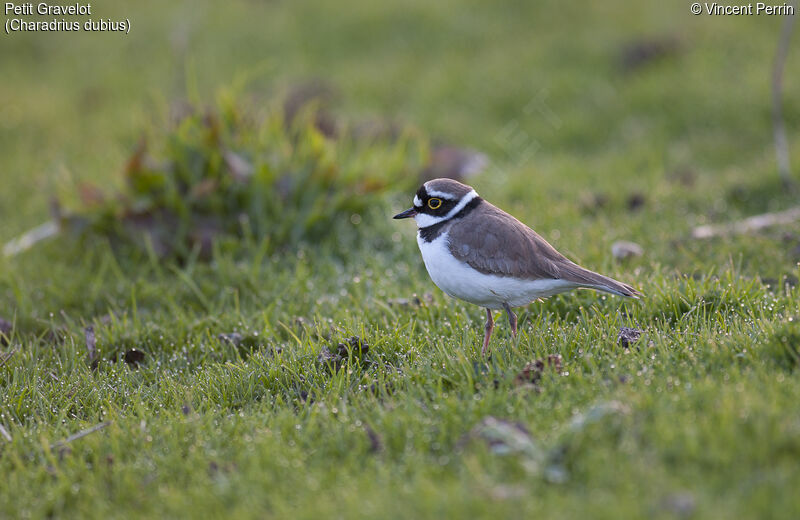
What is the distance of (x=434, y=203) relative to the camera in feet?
17.2

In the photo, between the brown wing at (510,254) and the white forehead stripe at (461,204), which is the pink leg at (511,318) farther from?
the white forehead stripe at (461,204)

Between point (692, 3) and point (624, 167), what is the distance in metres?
5.08

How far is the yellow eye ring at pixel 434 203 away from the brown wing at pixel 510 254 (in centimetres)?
21

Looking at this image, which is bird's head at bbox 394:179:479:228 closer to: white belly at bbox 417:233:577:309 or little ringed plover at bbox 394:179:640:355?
little ringed plover at bbox 394:179:640:355

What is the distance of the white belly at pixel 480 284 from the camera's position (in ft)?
15.7

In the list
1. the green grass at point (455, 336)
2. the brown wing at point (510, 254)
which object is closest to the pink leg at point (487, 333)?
the green grass at point (455, 336)

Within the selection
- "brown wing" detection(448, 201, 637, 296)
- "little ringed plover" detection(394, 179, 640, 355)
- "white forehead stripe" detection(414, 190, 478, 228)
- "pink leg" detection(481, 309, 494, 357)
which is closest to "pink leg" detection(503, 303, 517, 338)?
"little ringed plover" detection(394, 179, 640, 355)

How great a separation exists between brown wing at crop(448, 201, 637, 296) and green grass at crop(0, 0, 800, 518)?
1.20ft

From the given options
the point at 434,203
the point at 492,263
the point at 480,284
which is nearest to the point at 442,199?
the point at 434,203

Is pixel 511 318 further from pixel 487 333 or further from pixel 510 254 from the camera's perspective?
pixel 510 254

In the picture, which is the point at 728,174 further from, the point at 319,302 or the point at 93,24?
the point at 93,24

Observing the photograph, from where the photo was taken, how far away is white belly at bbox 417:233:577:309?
4.77 m

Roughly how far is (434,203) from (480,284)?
0.78 meters

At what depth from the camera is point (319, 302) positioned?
605cm
